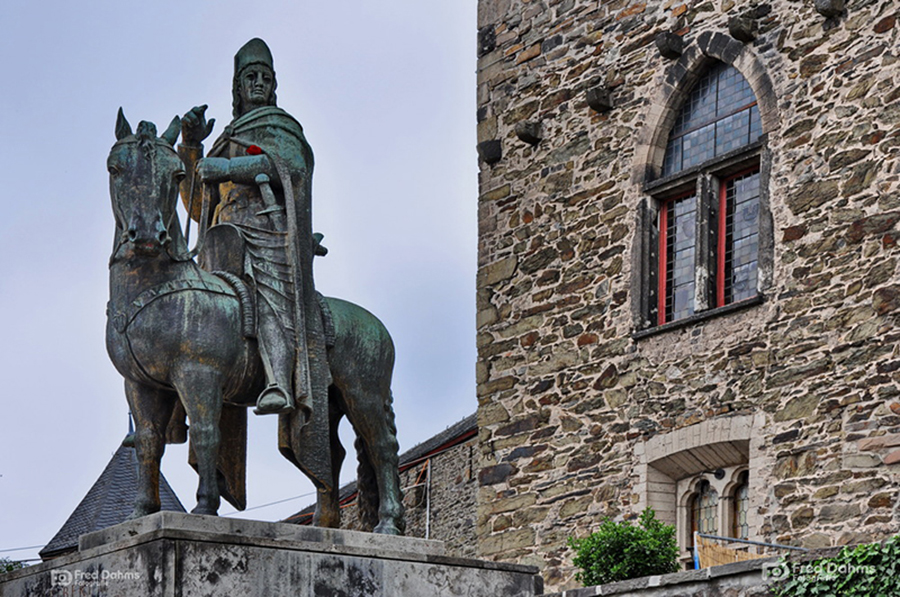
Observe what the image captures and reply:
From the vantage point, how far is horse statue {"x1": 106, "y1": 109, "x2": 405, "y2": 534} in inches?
364

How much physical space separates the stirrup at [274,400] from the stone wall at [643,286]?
454 centimetres

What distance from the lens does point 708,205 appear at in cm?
1376

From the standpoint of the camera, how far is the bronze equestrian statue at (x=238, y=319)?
30.5ft

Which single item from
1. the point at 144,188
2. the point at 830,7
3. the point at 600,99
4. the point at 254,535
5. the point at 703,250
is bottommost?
the point at 254,535

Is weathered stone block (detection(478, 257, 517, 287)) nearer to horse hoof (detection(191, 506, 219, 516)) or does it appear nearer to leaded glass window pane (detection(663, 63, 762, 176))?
leaded glass window pane (detection(663, 63, 762, 176))

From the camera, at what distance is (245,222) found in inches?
392

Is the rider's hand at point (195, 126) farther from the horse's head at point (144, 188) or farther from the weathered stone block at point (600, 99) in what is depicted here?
the weathered stone block at point (600, 99)

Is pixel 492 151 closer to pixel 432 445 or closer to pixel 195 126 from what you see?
pixel 195 126

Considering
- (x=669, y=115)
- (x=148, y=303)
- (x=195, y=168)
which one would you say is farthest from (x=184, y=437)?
(x=669, y=115)

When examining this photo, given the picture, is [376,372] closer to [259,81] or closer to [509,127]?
[259,81]

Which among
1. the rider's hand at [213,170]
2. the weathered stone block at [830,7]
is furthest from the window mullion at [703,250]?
the rider's hand at [213,170]

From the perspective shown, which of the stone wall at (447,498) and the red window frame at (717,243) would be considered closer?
the red window frame at (717,243)

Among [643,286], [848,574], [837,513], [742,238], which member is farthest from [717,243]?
[848,574]

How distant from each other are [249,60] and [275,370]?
2069 mm
